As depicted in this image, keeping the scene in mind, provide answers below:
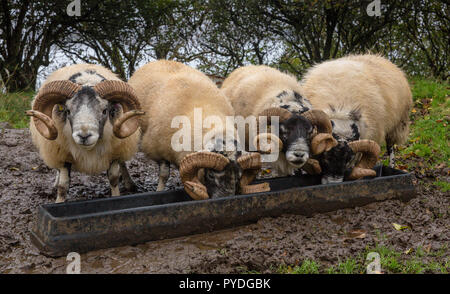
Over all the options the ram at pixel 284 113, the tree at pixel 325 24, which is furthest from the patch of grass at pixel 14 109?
the tree at pixel 325 24

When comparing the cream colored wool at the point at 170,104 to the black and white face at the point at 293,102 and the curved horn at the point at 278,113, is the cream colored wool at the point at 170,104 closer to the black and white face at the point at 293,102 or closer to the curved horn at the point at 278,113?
the curved horn at the point at 278,113

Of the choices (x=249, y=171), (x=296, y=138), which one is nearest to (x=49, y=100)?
(x=249, y=171)

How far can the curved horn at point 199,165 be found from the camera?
452cm

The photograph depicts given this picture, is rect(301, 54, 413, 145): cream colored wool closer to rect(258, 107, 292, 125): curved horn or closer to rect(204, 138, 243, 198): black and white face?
rect(258, 107, 292, 125): curved horn

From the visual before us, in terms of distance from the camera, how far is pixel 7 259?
13.2 feet

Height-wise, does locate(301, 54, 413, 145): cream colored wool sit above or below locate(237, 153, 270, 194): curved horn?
above

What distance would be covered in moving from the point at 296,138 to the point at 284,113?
37 cm

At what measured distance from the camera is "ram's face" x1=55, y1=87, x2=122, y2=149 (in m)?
4.43

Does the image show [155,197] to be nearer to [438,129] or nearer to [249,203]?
[249,203]

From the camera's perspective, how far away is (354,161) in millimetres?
5809

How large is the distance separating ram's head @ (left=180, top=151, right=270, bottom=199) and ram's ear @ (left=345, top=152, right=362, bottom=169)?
1377 millimetres

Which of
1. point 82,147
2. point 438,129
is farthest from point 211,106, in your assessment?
point 438,129

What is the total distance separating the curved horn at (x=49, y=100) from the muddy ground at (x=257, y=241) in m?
1.10

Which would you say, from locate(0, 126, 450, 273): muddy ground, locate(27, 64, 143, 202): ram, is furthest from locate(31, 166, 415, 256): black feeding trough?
locate(27, 64, 143, 202): ram
